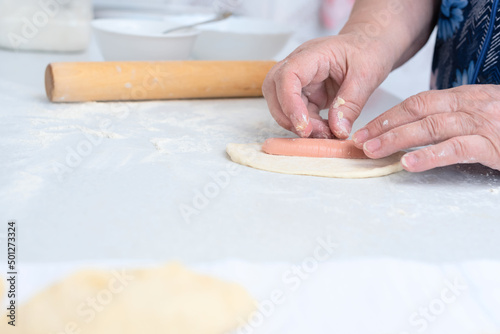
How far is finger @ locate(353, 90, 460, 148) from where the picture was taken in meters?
1.05

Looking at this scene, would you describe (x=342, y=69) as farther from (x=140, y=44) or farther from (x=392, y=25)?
(x=140, y=44)

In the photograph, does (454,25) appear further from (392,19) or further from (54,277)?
(54,277)

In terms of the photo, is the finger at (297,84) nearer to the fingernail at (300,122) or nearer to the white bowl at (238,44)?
the fingernail at (300,122)

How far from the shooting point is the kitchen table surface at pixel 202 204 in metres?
0.75

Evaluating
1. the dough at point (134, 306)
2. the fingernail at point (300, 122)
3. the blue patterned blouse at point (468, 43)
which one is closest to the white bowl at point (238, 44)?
the blue patterned blouse at point (468, 43)

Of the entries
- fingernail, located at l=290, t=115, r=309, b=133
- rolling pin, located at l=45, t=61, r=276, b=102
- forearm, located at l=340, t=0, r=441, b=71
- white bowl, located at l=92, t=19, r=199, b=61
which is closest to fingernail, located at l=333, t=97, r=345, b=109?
fingernail, located at l=290, t=115, r=309, b=133

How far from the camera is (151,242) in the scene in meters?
0.75

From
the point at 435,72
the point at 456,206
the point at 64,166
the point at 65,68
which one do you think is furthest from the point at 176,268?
the point at 435,72

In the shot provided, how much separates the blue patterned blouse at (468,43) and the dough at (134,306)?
106 cm

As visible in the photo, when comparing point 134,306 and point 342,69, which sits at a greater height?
point 342,69

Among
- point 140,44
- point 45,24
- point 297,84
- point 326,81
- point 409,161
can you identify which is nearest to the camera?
point 409,161

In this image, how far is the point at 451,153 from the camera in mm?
980

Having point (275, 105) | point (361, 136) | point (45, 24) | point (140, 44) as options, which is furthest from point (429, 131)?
point (45, 24)

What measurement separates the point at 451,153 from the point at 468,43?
2.10 ft
